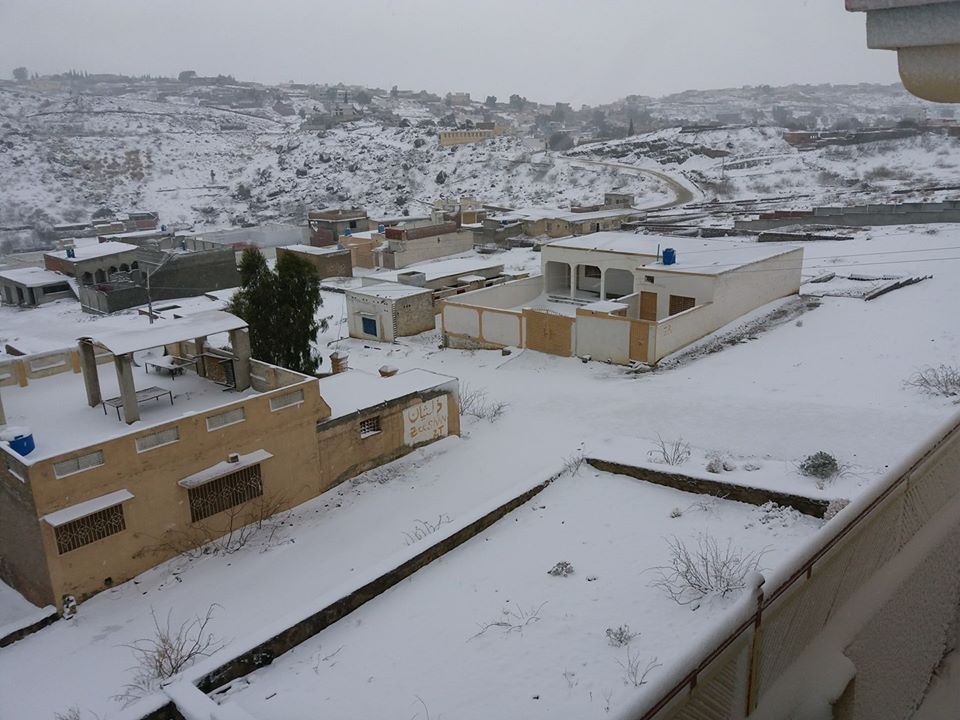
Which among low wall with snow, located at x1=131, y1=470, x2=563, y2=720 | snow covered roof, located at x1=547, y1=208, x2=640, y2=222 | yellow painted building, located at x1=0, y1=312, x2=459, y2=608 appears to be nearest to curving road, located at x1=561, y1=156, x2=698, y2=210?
snow covered roof, located at x1=547, y1=208, x2=640, y2=222

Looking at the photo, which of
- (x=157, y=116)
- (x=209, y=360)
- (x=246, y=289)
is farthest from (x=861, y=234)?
(x=157, y=116)

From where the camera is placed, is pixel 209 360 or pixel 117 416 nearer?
pixel 117 416

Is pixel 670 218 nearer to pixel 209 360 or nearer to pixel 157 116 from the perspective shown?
pixel 209 360

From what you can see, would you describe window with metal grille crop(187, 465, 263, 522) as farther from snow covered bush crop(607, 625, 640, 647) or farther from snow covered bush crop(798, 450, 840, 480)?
snow covered bush crop(798, 450, 840, 480)

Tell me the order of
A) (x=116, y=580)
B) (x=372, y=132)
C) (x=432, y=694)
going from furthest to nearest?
1. (x=372, y=132)
2. (x=116, y=580)
3. (x=432, y=694)

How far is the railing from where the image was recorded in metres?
3.16

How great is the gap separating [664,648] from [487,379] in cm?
1738

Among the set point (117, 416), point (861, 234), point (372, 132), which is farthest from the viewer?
point (372, 132)

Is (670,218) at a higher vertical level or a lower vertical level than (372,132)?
lower

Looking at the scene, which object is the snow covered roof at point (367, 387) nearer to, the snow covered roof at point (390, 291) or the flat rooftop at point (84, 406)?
the flat rooftop at point (84, 406)

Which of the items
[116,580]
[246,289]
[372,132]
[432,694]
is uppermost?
[372,132]

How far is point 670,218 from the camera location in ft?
184

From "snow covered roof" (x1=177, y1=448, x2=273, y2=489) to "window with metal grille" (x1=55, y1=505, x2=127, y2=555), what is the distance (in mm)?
1227

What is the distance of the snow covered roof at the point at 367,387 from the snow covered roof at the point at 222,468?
6.75 feet
